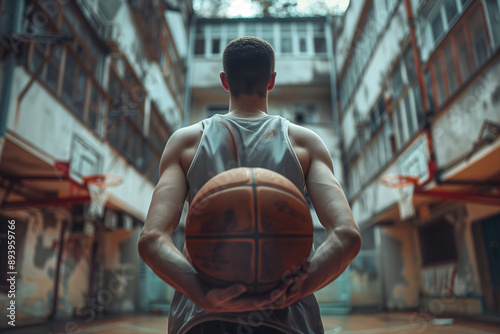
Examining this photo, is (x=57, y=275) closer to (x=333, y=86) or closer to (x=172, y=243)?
(x=172, y=243)

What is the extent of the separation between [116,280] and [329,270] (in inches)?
537

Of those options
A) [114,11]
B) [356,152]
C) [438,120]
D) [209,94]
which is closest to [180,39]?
[209,94]

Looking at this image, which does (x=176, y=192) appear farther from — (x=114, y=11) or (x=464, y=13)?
(x=114, y=11)

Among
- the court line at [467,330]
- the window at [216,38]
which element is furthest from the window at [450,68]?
the window at [216,38]

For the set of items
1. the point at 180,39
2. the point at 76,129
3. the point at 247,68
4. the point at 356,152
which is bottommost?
the point at 247,68

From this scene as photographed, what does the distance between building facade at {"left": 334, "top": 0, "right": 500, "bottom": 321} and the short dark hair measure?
242 inches

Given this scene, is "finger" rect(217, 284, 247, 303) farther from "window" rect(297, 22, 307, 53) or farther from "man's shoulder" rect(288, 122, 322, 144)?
"window" rect(297, 22, 307, 53)

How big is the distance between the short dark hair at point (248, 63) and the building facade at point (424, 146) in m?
6.15

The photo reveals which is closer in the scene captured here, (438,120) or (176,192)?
(176,192)

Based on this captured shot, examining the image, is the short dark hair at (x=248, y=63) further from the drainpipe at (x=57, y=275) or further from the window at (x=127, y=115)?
the drainpipe at (x=57, y=275)

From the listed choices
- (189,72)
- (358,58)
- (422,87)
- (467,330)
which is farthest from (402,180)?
(189,72)

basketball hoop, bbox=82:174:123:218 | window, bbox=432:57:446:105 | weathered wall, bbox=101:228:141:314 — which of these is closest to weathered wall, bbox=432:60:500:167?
window, bbox=432:57:446:105

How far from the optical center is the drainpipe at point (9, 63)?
19.2 feet

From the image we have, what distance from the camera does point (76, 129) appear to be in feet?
28.1
